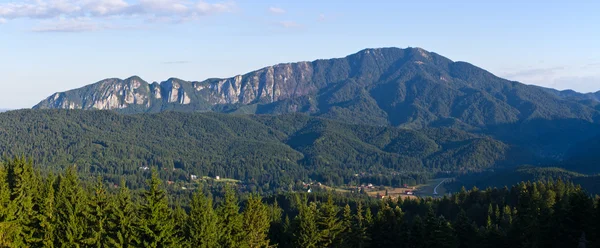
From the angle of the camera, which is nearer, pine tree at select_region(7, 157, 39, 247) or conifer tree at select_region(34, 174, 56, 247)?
pine tree at select_region(7, 157, 39, 247)

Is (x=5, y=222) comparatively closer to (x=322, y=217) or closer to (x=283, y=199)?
(x=322, y=217)

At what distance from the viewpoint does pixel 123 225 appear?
137 ft

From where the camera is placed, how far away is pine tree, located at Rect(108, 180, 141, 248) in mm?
40531

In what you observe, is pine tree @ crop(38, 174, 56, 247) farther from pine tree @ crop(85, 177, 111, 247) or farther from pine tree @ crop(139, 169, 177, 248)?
pine tree @ crop(139, 169, 177, 248)

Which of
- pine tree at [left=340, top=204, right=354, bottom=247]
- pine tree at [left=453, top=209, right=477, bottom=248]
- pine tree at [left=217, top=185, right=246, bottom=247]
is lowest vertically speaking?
pine tree at [left=453, top=209, right=477, bottom=248]

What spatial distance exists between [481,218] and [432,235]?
3831cm

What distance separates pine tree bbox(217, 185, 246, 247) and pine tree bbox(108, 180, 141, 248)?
849 centimetres

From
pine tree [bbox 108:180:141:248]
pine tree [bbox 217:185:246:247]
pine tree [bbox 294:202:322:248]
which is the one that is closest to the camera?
pine tree [bbox 108:180:141:248]

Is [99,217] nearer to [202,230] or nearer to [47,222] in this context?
[47,222]

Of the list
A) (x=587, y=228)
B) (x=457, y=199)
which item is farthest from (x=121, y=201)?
(x=457, y=199)

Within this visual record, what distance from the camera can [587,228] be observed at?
46.8 m

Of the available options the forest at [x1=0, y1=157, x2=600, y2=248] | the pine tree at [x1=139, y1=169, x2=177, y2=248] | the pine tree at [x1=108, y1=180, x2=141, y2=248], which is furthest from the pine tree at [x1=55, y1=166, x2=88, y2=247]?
the pine tree at [x1=139, y1=169, x2=177, y2=248]

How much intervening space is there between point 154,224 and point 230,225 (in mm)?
11763

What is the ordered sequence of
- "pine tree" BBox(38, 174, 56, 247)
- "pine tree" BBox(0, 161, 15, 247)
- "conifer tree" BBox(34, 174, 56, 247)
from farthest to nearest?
1. "conifer tree" BBox(34, 174, 56, 247)
2. "pine tree" BBox(38, 174, 56, 247)
3. "pine tree" BBox(0, 161, 15, 247)
